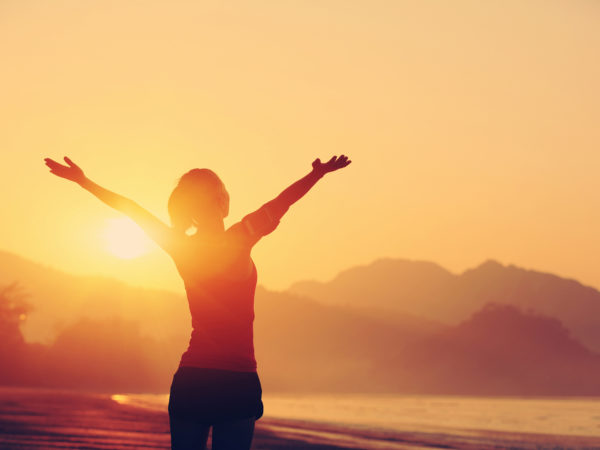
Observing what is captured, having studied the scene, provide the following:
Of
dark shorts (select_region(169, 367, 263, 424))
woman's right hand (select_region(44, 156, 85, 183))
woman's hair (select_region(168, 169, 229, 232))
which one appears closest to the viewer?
dark shorts (select_region(169, 367, 263, 424))

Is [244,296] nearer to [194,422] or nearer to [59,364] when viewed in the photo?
[194,422]

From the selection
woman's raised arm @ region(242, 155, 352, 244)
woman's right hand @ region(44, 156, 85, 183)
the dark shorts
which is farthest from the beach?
woman's raised arm @ region(242, 155, 352, 244)

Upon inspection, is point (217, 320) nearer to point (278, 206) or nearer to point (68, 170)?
point (278, 206)

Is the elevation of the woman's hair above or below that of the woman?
above

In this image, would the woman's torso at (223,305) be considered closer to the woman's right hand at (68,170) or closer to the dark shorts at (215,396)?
the dark shorts at (215,396)

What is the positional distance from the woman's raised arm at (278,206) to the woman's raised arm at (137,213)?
431mm

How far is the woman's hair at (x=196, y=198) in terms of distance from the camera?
4.43 m

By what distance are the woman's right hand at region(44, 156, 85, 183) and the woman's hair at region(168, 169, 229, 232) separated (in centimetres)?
60

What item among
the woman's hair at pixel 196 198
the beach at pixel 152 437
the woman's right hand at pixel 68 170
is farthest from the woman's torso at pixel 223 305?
the beach at pixel 152 437

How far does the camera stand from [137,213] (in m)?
4.48

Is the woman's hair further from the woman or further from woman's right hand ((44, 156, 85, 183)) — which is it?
woman's right hand ((44, 156, 85, 183))

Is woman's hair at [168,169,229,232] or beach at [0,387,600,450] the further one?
beach at [0,387,600,450]

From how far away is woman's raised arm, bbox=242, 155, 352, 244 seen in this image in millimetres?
4305

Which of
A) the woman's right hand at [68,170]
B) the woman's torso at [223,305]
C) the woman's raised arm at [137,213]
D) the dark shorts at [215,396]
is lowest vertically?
the dark shorts at [215,396]
